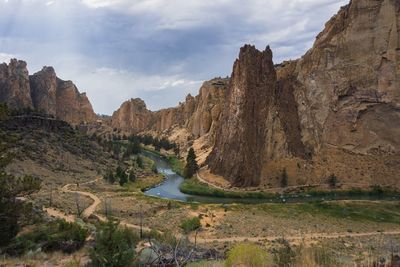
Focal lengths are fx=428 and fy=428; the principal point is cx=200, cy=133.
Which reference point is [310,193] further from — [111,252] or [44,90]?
[44,90]

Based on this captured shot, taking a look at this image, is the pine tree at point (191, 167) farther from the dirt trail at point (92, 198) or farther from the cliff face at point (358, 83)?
the cliff face at point (358, 83)

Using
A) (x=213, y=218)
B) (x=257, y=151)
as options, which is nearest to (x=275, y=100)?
(x=257, y=151)

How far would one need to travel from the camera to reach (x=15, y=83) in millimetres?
170500

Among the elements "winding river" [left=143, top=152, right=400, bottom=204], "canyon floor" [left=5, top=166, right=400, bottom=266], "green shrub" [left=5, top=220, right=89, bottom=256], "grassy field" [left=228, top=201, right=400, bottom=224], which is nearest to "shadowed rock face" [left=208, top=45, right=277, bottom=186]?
"winding river" [left=143, top=152, right=400, bottom=204]

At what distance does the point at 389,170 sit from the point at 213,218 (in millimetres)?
44896

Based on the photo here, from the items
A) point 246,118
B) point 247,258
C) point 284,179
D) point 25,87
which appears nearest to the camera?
point 247,258

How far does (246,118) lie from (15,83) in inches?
4622

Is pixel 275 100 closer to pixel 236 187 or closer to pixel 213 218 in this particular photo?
pixel 236 187

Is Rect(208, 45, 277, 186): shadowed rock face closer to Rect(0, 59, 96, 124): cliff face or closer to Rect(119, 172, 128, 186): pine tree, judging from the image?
Rect(119, 172, 128, 186): pine tree

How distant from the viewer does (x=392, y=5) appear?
8344 centimetres

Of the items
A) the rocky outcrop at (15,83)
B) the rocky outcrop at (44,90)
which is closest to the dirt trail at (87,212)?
the rocky outcrop at (15,83)

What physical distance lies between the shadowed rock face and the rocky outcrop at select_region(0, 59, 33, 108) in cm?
9812

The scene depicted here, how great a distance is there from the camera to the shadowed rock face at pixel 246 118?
84.5 meters

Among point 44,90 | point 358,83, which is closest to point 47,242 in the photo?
point 358,83
